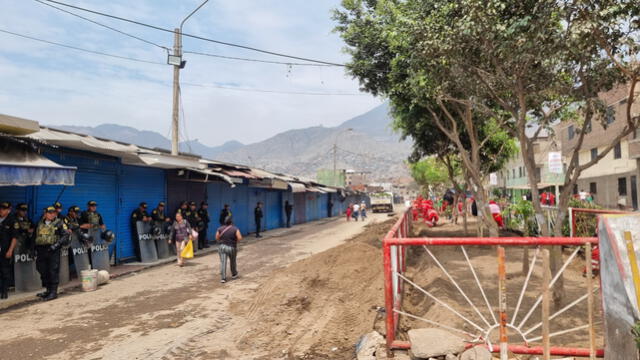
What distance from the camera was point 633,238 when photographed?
344 cm

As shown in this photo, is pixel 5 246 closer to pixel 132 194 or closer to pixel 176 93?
pixel 132 194

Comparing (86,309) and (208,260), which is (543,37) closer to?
(86,309)

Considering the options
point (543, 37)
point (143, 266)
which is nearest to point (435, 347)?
point (543, 37)

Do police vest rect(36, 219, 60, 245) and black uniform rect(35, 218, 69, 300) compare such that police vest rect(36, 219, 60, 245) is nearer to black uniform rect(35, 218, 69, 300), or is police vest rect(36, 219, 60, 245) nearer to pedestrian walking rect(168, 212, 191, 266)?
→ black uniform rect(35, 218, 69, 300)

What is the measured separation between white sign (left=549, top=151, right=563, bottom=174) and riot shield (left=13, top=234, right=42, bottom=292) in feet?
40.6

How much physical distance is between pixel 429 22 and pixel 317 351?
6.08m

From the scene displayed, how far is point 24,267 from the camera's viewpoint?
27.9 ft

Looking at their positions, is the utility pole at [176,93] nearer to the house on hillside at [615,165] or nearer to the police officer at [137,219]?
the police officer at [137,219]

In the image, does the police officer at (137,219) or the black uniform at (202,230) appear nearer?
the police officer at (137,219)

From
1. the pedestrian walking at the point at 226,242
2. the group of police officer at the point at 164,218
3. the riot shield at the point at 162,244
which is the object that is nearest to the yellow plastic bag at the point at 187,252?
the group of police officer at the point at 164,218

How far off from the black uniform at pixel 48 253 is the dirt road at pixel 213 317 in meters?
0.40

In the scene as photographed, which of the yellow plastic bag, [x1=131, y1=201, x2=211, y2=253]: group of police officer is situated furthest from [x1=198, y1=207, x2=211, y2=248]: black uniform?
the yellow plastic bag

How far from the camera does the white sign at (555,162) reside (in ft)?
33.4

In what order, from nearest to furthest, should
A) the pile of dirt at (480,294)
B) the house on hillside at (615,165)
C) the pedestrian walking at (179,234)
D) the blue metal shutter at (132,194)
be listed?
1. the pile of dirt at (480,294)
2. the pedestrian walking at (179,234)
3. the blue metal shutter at (132,194)
4. the house on hillside at (615,165)
